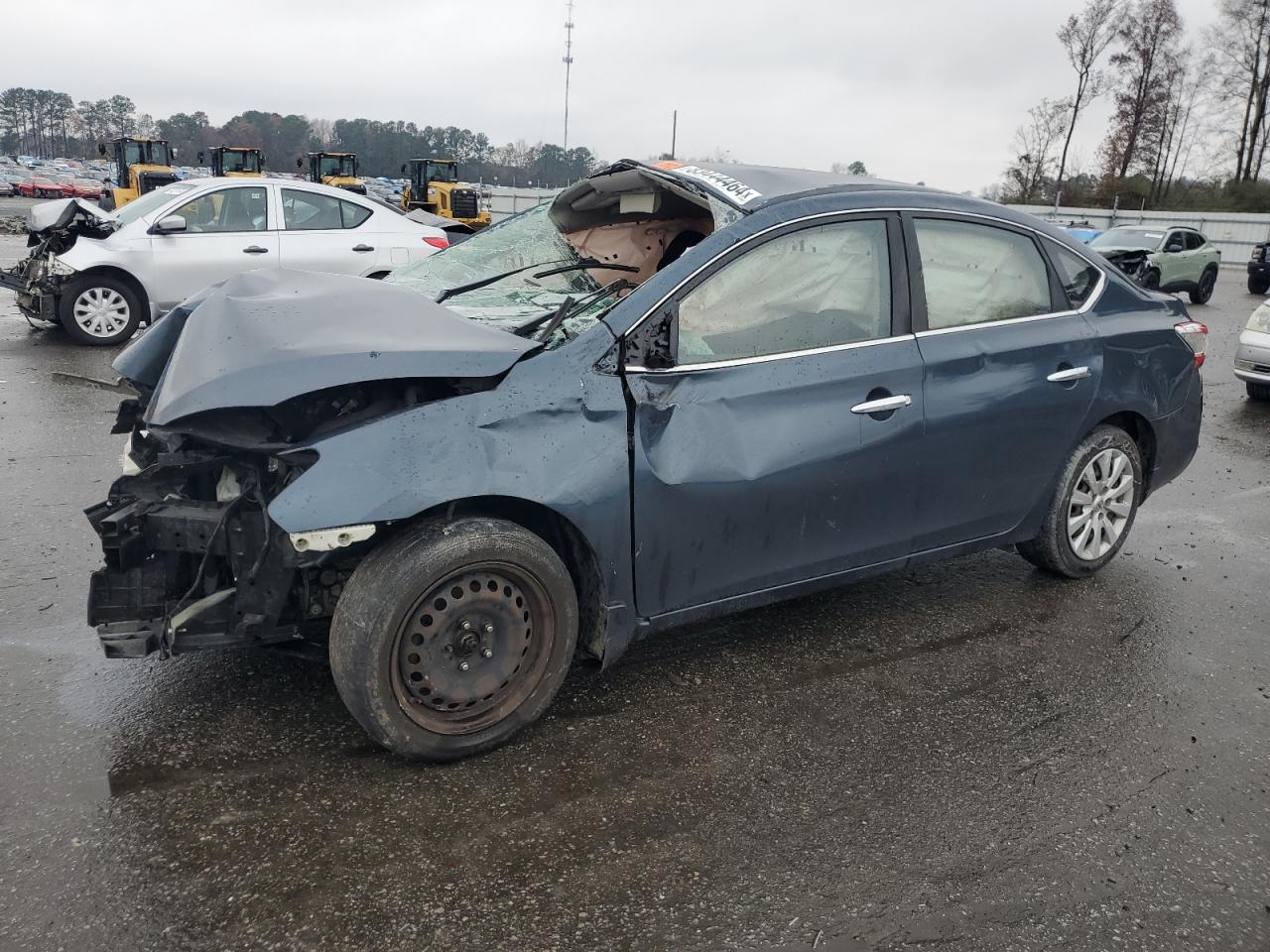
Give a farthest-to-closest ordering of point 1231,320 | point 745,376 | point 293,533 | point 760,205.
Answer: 1. point 1231,320
2. point 760,205
3. point 745,376
4. point 293,533

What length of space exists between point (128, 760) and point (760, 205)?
2.80 meters

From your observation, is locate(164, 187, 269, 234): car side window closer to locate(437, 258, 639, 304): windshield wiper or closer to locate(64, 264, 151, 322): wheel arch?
locate(64, 264, 151, 322): wheel arch

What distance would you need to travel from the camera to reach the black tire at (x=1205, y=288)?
2042 cm

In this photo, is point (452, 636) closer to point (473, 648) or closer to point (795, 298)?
point (473, 648)

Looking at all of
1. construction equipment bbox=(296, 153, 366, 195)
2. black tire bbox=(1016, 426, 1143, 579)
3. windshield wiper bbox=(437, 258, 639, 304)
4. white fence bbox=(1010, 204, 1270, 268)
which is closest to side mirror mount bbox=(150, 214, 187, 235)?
windshield wiper bbox=(437, 258, 639, 304)

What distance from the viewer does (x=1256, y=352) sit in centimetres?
945

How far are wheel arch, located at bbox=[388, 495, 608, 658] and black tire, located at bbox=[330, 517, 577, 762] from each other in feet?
0.30

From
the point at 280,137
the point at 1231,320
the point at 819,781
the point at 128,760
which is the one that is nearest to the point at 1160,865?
the point at 819,781

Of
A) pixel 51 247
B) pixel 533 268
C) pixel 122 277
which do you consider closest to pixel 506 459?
pixel 533 268

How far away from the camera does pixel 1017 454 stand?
410 centimetres

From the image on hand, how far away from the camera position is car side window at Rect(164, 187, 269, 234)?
10.1 metres

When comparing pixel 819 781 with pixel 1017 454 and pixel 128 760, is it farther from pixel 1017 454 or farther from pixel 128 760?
pixel 128 760

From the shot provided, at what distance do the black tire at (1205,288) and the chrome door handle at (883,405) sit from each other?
20.1 metres

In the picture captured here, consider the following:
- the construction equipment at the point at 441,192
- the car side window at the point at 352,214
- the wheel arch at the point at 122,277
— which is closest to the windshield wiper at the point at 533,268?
the car side window at the point at 352,214
